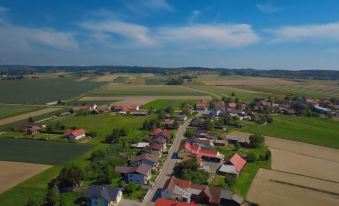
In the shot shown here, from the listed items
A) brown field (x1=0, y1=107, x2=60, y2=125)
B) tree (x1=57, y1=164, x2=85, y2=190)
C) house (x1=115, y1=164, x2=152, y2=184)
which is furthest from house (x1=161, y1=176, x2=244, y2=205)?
brown field (x1=0, y1=107, x2=60, y2=125)

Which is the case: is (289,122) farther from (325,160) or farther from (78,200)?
(78,200)

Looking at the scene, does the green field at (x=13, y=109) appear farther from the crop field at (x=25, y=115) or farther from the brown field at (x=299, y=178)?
the brown field at (x=299, y=178)

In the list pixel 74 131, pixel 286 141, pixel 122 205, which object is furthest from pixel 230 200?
pixel 74 131

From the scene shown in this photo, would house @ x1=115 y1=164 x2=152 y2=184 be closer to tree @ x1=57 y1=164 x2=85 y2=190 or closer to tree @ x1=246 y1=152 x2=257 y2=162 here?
tree @ x1=57 y1=164 x2=85 y2=190

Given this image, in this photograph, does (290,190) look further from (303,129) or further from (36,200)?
(303,129)

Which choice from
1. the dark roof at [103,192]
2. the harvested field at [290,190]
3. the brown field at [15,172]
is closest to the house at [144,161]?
the dark roof at [103,192]

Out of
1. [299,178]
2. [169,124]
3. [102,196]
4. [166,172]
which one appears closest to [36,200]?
[102,196]
